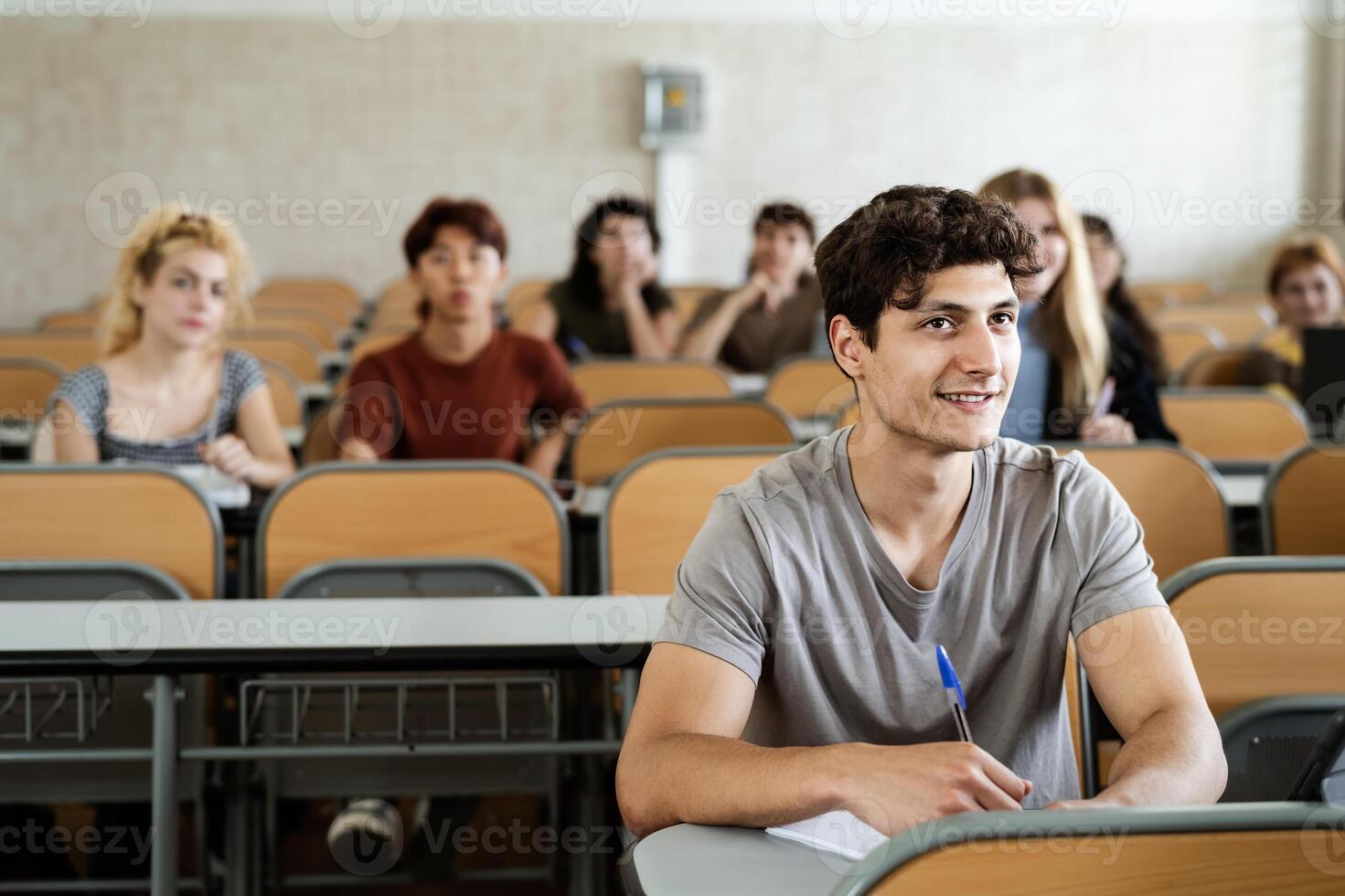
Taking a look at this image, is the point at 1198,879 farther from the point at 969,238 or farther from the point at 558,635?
the point at 558,635

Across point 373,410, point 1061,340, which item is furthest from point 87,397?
point 1061,340

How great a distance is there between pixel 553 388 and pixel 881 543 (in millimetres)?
2126

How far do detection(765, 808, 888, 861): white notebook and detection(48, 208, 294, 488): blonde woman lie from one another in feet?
6.83

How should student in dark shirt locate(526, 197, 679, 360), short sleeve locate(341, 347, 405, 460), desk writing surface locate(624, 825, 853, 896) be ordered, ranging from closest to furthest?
desk writing surface locate(624, 825, 853, 896) → short sleeve locate(341, 347, 405, 460) → student in dark shirt locate(526, 197, 679, 360)

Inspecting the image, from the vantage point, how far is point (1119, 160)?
922 cm

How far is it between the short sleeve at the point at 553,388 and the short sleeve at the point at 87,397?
1.03 metres

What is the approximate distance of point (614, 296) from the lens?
5.14 metres

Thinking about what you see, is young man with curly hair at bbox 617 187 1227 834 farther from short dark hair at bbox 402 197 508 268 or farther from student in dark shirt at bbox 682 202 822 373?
student in dark shirt at bbox 682 202 822 373

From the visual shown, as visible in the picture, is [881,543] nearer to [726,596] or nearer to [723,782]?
[726,596]

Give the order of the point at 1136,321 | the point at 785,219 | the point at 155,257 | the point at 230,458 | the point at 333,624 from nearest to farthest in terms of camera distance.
A: the point at 333,624, the point at 230,458, the point at 155,257, the point at 1136,321, the point at 785,219

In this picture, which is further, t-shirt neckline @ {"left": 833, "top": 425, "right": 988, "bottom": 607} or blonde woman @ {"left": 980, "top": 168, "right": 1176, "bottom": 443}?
blonde woman @ {"left": 980, "top": 168, "right": 1176, "bottom": 443}

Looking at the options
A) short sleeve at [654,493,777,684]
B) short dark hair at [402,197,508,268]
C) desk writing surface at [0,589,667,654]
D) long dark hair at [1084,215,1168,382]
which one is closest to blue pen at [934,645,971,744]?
short sleeve at [654,493,777,684]

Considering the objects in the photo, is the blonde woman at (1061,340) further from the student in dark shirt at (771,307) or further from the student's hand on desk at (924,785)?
the student in dark shirt at (771,307)

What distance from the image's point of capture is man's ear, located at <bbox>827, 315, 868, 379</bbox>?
4.94 ft
